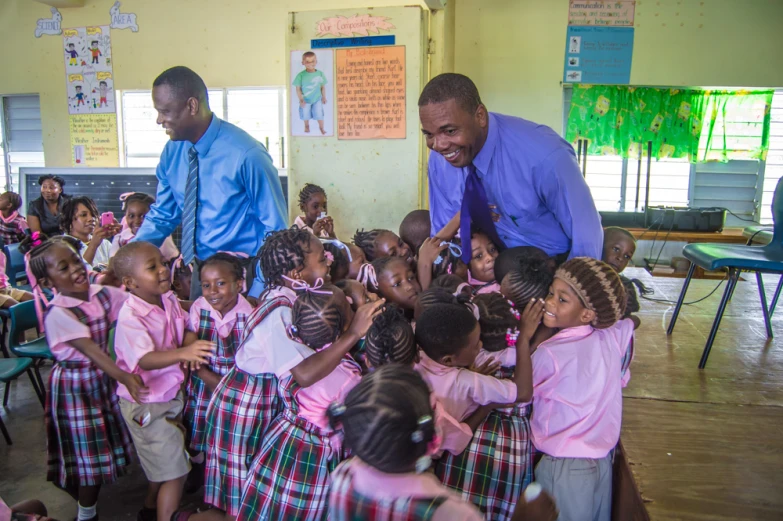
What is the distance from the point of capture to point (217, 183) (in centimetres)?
250

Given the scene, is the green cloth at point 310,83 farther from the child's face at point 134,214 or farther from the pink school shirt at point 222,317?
the pink school shirt at point 222,317

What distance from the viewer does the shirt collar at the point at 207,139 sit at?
2.49 meters

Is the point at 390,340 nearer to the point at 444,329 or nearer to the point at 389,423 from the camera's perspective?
the point at 444,329

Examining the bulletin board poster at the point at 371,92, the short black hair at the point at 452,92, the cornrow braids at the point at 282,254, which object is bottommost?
the cornrow braids at the point at 282,254

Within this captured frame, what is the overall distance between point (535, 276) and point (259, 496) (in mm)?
1181

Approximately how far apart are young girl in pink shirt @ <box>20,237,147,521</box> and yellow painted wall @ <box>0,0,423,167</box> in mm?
4775

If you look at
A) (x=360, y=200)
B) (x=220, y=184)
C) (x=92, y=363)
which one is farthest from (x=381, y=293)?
(x=360, y=200)

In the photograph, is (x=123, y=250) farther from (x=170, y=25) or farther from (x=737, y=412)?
(x=170, y=25)

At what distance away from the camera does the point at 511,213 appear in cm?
222

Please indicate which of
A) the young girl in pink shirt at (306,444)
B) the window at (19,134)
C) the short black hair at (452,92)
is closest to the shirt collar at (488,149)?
the short black hair at (452,92)

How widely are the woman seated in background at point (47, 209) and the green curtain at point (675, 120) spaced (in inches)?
198

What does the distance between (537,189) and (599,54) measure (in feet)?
14.7

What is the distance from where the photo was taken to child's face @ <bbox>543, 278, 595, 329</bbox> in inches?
70.7

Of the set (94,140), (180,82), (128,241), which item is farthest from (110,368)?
(94,140)
